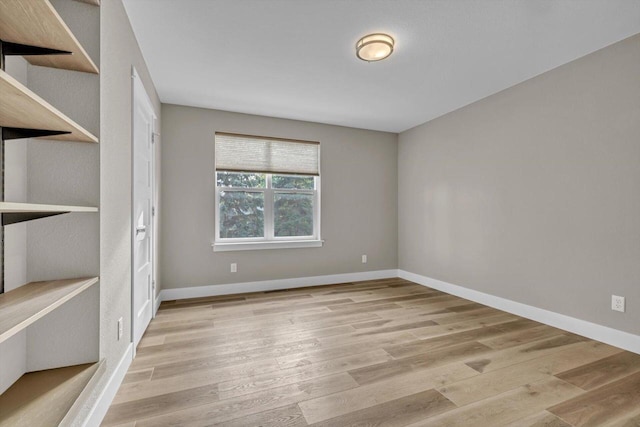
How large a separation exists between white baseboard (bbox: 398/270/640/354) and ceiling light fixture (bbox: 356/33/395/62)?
288 centimetres

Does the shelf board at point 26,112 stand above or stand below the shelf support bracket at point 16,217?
above

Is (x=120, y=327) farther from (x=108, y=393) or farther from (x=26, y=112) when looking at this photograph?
(x=26, y=112)

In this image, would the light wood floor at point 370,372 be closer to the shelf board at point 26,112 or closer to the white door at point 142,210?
the white door at point 142,210

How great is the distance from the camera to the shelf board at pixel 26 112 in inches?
32.4

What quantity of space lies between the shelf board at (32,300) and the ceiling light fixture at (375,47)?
2402mm

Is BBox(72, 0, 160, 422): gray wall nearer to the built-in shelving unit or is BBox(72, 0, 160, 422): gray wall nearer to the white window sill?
the built-in shelving unit

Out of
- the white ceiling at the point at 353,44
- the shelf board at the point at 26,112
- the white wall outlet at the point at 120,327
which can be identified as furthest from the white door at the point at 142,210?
the shelf board at the point at 26,112

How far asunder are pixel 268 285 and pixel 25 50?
11.1ft

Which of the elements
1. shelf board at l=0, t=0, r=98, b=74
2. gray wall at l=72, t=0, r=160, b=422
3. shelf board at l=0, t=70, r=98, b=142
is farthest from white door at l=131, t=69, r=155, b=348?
shelf board at l=0, t=70, r=98, b=142

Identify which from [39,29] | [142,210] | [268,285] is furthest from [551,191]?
[142,210]

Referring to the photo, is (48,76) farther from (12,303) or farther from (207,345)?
(207,345)

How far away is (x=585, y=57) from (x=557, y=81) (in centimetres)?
25

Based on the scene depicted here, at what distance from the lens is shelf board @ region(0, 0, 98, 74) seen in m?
0.97

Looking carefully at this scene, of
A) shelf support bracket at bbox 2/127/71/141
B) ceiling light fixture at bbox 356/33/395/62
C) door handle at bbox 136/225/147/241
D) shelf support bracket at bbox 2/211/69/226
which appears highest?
ceiling light fixture at bbox 356/33/395/62
